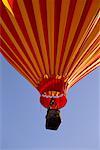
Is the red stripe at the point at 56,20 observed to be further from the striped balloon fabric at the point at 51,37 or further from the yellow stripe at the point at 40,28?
the yellow stripe at the point at 40,28

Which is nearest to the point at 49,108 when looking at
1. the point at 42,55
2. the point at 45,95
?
the point at 45,95

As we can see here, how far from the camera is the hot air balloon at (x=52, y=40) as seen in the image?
532 centimetres

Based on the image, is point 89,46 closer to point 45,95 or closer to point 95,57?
point 95,57

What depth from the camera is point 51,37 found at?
5719 millimetres

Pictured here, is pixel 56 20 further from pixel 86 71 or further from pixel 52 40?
pixel 86 71

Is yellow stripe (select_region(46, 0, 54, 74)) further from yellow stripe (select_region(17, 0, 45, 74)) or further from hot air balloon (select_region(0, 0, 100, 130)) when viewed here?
yellow stripe (select_region(17, 0, 45, 74))

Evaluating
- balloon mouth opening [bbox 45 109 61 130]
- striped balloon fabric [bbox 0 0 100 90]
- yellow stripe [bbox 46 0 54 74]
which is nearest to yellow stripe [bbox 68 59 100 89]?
striped balloon fabric [bbox 0 0 100 90]

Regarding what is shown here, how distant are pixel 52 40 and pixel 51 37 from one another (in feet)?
0.14

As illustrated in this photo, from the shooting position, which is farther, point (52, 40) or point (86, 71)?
point (86, 71)

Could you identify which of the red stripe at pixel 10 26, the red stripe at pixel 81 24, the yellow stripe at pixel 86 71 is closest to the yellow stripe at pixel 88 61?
the yellow stripe at pixel 86 71

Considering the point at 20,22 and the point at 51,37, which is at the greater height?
the point at 20,22

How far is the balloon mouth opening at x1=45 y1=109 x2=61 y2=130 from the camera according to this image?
560cm

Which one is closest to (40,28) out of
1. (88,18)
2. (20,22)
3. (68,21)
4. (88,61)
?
(20,22)

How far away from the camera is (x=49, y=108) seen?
5.71 m
